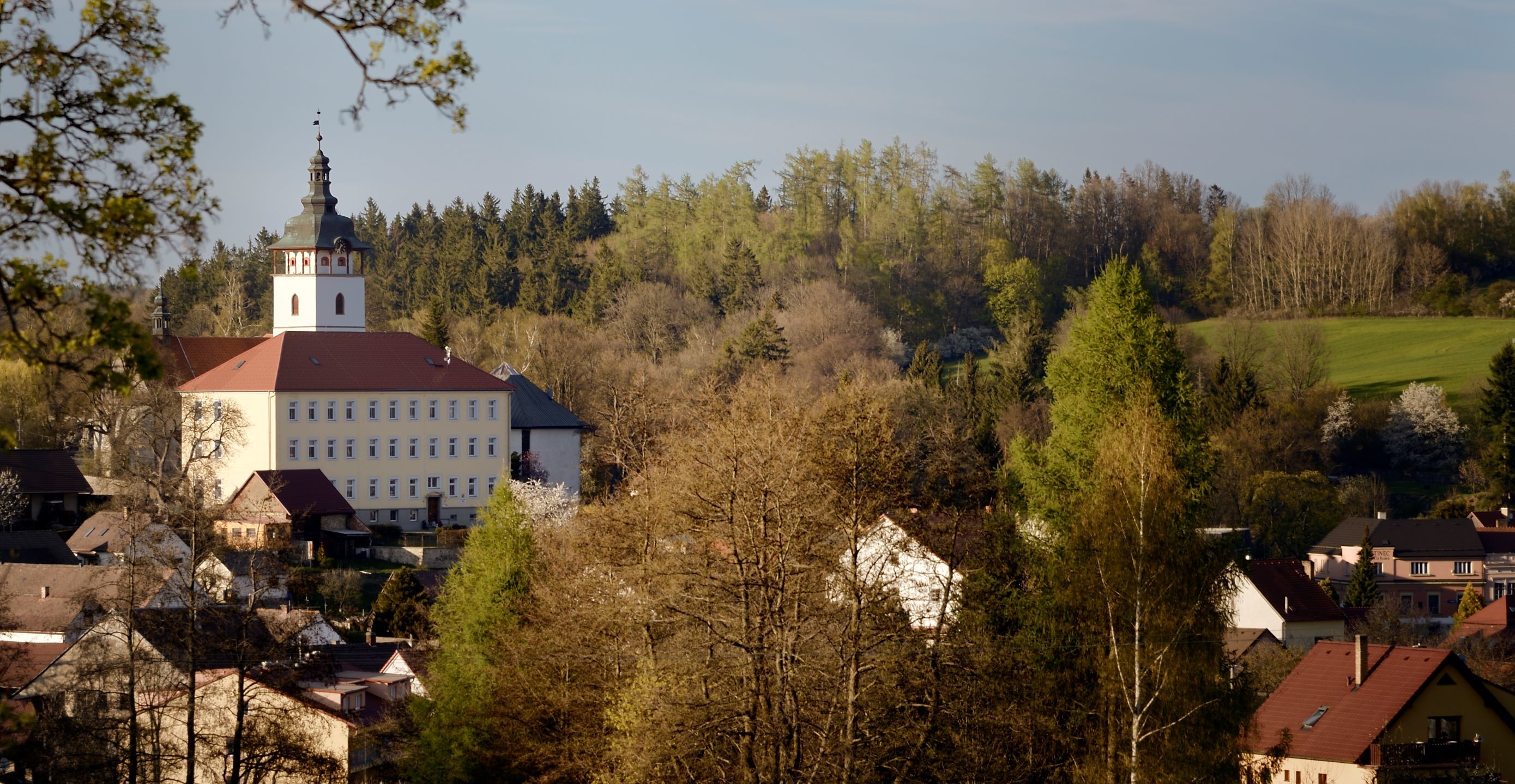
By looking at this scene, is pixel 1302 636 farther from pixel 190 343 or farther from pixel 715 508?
pixel 190 343

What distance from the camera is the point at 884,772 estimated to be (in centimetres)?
2361

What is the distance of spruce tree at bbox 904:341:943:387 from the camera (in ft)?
261

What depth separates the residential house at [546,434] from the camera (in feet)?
250

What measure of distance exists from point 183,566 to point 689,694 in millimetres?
13272

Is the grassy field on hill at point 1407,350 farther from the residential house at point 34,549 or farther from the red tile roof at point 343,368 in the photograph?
the residential house at point 34,549

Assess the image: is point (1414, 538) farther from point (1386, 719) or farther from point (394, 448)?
point (394, 448)

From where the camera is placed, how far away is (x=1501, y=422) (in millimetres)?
69875

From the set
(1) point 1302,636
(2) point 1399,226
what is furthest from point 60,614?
(2) point 1399,226

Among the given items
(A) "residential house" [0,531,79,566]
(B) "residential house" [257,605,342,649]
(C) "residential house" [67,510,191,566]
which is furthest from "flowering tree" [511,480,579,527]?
(A) "residential house" [0,531,79,566]

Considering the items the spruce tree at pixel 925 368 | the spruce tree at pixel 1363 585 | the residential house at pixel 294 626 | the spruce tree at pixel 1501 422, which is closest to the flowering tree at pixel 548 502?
the residential house at pixel 294 626

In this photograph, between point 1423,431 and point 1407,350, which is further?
point 1407,350

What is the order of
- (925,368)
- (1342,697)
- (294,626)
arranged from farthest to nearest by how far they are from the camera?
1. (925,368)
2. (1342,697)
3. (294,626)

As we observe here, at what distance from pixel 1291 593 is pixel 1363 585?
7752 millimetres

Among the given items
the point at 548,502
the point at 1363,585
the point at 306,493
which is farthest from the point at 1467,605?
the point at 306,493
